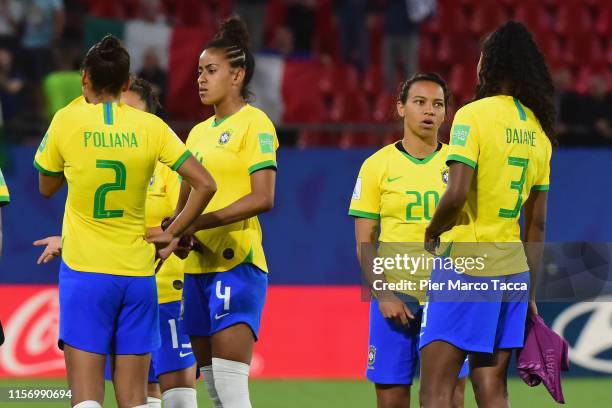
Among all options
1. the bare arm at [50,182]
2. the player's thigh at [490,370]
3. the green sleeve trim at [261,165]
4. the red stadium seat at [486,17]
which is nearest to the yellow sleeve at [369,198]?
the green sleeve trim at [261,165]

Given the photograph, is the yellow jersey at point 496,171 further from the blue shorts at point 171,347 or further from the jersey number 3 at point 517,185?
the blue shorts at point 171,347

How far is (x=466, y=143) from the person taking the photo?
15.8 feet

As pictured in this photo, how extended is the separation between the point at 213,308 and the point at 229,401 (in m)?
0.45

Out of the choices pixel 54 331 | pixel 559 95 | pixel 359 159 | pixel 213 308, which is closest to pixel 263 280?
pixel 213 308

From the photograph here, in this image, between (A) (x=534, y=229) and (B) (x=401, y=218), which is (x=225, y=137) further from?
(A) (x=534, y=229)

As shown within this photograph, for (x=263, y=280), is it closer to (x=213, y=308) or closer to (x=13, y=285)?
(x=213, y=308)

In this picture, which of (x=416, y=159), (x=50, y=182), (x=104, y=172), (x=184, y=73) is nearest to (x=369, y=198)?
(x=416, y=159)

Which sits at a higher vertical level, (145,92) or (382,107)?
(145,92)

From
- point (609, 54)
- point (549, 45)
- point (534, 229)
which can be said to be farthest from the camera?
point (609, 54)

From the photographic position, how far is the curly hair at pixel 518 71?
4977mm

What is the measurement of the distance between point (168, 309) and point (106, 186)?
147cm

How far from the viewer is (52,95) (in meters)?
11.0

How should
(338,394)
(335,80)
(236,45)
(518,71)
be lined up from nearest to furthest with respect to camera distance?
(518,71)
(236,45)
(338,394)
(335,80)

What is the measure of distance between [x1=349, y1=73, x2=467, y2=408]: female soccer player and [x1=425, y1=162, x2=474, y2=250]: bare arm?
2.71ft
